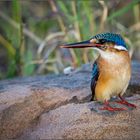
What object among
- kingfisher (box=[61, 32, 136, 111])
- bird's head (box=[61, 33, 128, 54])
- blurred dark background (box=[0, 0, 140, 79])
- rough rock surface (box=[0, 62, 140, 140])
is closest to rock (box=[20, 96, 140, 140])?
rough rock surface (box=[0, 62, 140, 140])

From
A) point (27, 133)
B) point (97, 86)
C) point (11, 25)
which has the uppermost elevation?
point (11, 25)

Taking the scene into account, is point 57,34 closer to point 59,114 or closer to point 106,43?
point 106,43

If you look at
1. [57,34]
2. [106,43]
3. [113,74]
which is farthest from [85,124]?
[57,34]

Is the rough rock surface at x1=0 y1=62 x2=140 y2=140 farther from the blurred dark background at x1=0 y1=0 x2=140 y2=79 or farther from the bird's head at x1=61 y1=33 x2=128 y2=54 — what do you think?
the blurred dark background at x1=0 y1=0 x2=140 y2=79

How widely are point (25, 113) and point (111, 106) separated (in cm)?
80

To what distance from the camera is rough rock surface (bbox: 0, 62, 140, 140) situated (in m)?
4.45

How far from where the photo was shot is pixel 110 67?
4.89m

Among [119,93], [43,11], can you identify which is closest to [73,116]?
[119,93]

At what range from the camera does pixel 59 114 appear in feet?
15.9

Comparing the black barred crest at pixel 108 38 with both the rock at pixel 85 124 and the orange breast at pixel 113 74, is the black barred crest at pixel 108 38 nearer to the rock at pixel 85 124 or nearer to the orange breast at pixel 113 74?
the orange breast at pixel 113 74

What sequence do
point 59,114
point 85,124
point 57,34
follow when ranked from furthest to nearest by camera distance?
1. point 57,34
2. point 59,114
3. point 85,124

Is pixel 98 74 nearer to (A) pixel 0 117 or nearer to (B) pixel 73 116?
(B) pixel 73 116

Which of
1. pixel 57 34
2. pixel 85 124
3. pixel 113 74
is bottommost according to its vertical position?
pixel 85 124

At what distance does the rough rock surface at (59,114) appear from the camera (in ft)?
14.6
